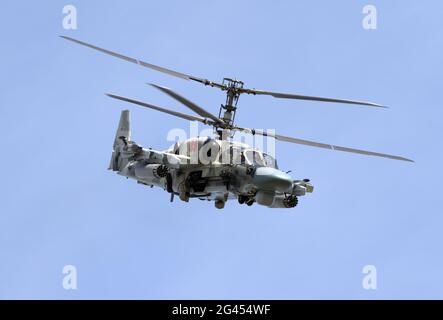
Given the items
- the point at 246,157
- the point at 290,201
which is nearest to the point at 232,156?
the point at 246,157

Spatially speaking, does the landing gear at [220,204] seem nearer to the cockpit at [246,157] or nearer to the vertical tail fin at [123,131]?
the cockpit at [246,157]

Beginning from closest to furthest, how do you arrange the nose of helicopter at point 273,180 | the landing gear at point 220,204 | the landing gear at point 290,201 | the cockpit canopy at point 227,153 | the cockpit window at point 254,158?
1. the nose of helicopter at point 273,180
2. the cockpit window at point 254,158
3. the cockpit canopy at point 227,153
4. the landing gear at point 290,201
5. the landing gear at point 220,204

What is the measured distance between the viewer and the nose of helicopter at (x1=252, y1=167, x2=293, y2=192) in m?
44.1

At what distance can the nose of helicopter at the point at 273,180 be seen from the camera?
44.1 m

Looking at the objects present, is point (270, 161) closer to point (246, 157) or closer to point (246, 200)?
point (246, 157)

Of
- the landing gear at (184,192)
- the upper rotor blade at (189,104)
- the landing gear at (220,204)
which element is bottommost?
the landing gear at (220,204)

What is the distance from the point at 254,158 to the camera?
46.2 metres

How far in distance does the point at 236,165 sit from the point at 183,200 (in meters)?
2.86

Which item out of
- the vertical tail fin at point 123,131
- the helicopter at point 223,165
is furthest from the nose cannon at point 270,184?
the vertical tail fin at point 123,131

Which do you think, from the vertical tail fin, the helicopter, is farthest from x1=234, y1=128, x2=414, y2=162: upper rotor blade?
the vertical tail fin

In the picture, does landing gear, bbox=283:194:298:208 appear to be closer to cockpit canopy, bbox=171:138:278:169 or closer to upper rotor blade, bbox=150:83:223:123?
cockpit canopy, bbox=171:138:278:169
